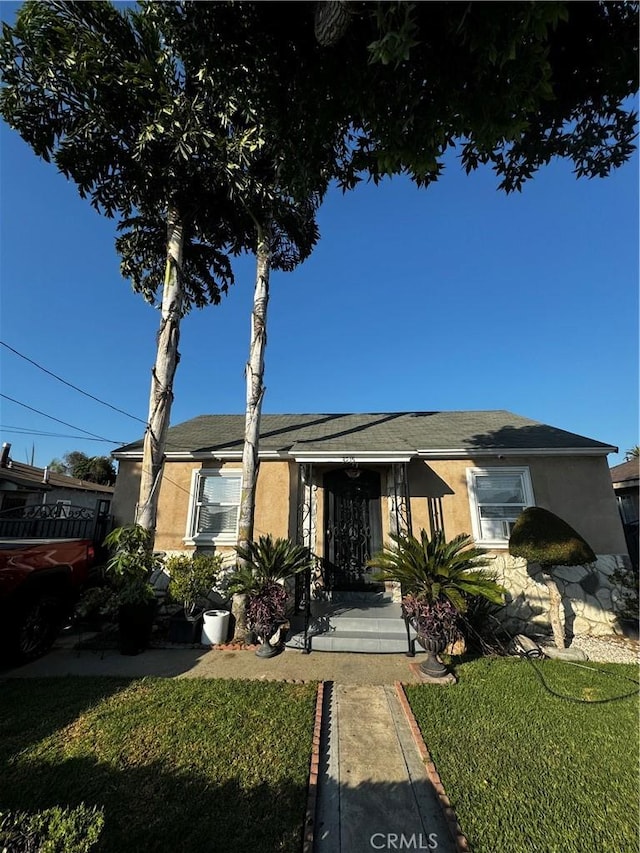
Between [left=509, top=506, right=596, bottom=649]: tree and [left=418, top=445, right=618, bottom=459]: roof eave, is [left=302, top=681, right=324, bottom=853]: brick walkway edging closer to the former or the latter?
[left=509, top=506, right=596, bottom=649]: tree

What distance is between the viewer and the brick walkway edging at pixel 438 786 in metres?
2.40

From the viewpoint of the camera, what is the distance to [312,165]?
462 centimetres

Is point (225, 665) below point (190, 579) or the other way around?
below

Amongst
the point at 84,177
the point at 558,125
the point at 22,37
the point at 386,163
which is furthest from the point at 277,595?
the point at 22,37

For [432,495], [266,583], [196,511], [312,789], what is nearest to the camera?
[312,789]

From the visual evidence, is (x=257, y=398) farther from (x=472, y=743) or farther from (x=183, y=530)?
(x=472, y=743)

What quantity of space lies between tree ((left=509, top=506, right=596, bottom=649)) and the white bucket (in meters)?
5.71

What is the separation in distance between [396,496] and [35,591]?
23.3ft

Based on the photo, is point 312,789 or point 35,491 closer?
point 312,789

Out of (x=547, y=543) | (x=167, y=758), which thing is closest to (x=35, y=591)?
(x=167, y=758)

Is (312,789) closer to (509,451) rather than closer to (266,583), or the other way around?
(266,583)

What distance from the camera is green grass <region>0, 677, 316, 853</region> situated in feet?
8.19

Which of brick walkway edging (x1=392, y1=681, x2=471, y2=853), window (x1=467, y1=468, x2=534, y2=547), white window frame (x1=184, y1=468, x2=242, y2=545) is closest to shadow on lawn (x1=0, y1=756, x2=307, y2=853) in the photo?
brick walkway edging (x1=392, y1=681, x2=471, y2=853)

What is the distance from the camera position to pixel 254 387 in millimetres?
7734
